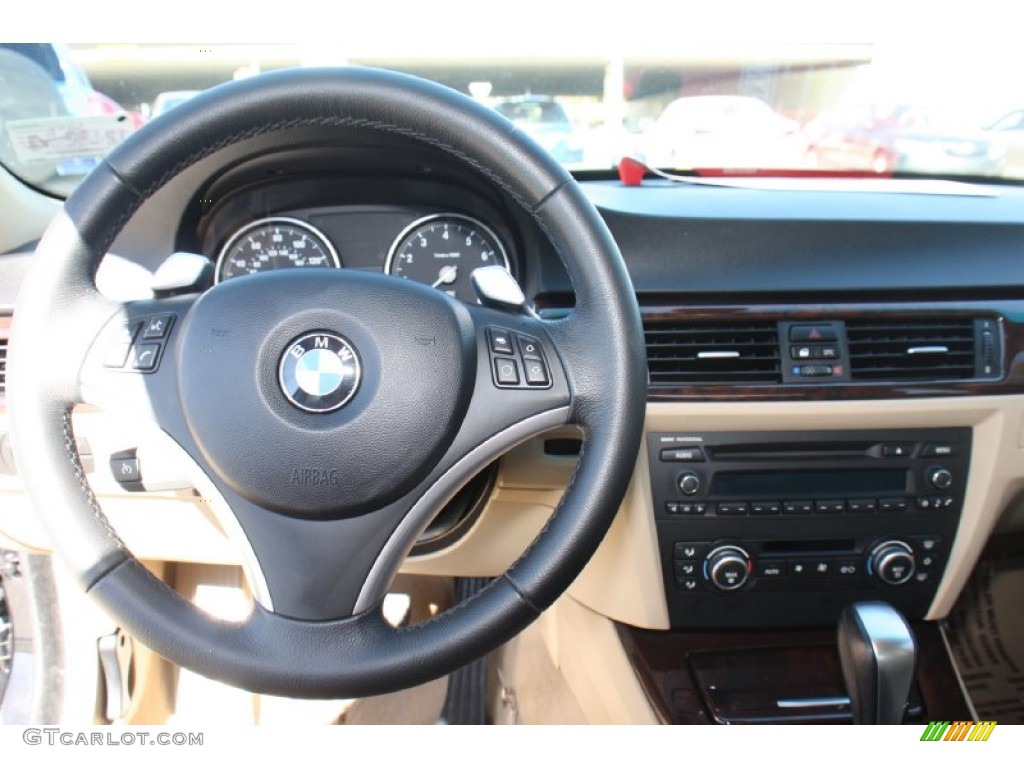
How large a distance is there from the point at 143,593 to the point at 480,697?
4.65 ft

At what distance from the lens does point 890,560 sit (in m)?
1.42

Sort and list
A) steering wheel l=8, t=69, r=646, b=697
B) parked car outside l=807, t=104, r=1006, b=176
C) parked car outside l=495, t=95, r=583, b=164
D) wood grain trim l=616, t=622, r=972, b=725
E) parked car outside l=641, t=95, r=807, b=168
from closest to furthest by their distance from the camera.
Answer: steering wheel l=8, t=69, r=646, b=697, wood grain trim l=616, t=622, r=972, b=725, parked car outside l=495, t=95, r=583, b=164, parked car outside l=641, t=95, r=807, b=168, parked car outside l=807, t=104, r=1006, b=176

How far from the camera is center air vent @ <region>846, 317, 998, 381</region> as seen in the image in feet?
4.51

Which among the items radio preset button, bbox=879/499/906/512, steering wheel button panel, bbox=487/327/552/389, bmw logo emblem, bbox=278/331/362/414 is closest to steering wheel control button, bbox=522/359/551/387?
steering wheel button panel, bbox=487/327/552/389

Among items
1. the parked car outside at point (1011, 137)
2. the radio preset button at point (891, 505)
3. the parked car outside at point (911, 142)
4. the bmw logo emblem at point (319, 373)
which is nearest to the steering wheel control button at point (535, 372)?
the bmw logo emblem at point (319, 373)

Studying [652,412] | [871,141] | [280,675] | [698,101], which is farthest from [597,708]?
[871,141]

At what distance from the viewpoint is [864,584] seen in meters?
1.45

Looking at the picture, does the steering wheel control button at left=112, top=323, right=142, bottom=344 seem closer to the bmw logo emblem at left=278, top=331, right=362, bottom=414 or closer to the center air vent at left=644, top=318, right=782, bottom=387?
the bmw logo emblem at left=278, top=331, right=362, bottom=414

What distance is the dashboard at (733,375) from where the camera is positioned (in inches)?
52.4

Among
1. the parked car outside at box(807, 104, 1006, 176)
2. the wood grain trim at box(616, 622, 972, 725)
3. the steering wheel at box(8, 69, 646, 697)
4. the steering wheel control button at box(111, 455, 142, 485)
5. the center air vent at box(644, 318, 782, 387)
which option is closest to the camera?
the steering wheel at box(8, 69, 646, 697)

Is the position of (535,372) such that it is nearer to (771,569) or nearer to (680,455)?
(680,455)

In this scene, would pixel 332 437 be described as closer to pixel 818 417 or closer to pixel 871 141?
pixel 818 417

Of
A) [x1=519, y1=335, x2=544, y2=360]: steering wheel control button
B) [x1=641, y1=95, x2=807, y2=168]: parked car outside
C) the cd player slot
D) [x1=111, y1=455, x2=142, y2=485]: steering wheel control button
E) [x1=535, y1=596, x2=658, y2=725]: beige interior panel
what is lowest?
[x1=535, y1=596, x2=658, y2=725]: beige interior panel

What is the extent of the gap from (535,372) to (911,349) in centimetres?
73
